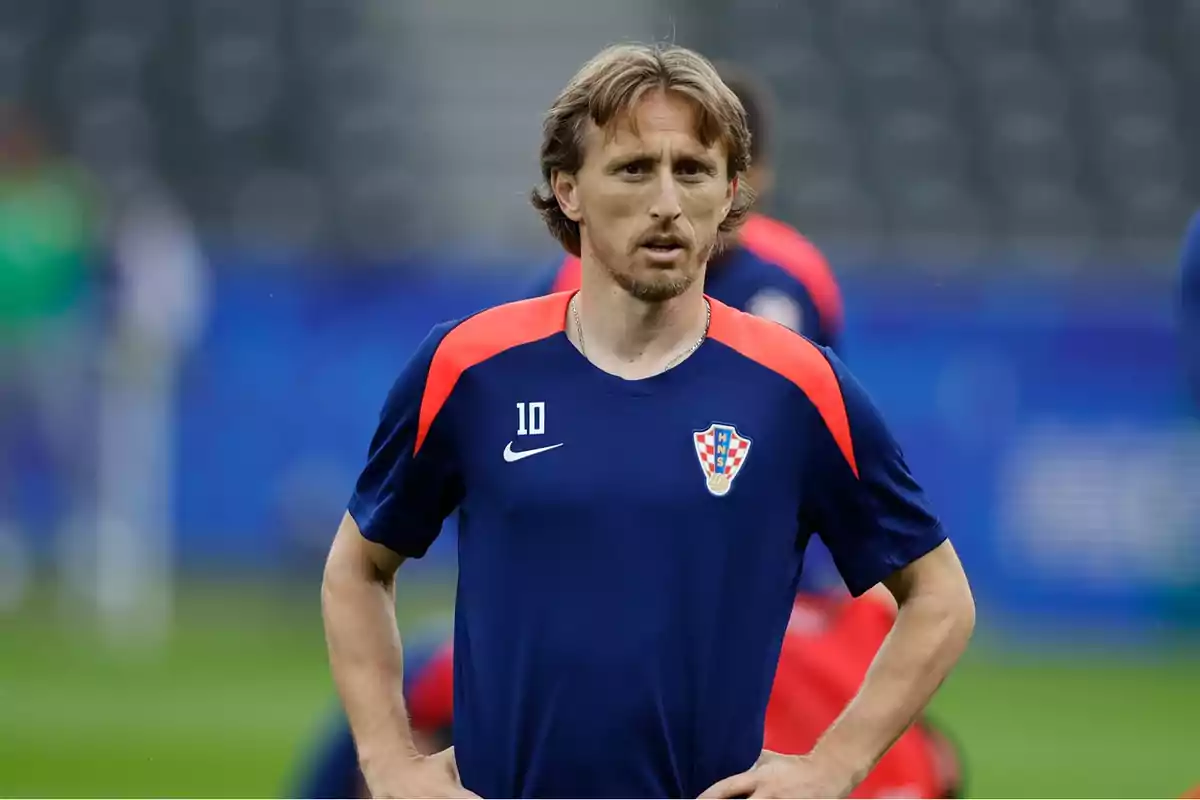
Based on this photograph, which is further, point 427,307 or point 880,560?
point 427,307

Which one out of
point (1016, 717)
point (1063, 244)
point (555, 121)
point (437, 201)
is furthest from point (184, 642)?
point (555, 121)

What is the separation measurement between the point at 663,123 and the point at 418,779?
118 centimetres

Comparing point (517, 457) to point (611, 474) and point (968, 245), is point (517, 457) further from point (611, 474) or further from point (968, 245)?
point (968, 245)

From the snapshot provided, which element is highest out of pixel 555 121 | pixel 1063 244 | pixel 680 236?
pixel 1063 244

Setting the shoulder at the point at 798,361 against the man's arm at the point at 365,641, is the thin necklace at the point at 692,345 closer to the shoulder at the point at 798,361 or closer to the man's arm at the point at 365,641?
the shoulder at the point at 798,361

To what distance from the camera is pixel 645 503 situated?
3582mm

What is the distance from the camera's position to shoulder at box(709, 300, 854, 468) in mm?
3699

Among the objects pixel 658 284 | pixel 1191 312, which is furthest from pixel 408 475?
pixel 1191 312

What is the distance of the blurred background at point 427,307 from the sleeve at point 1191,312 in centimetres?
508

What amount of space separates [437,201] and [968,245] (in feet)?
14.6

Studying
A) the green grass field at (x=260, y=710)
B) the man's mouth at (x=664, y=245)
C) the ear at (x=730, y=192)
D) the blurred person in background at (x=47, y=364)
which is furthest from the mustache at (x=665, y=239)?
the blurred person in background at (x=47, y=364)

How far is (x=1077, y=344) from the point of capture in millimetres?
13500

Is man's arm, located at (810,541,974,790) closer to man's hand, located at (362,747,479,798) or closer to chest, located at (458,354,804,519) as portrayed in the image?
chest, located at (458,354,804,519)

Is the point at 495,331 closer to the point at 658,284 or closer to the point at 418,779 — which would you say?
the point at 658,284
